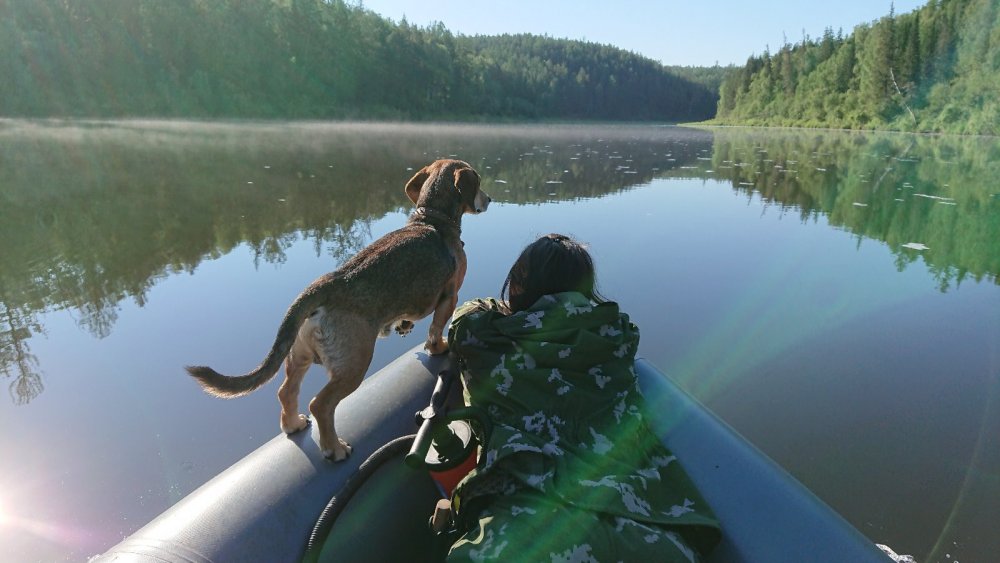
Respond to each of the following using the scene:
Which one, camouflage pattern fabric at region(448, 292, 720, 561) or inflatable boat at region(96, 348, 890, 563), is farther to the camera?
inflatable boat at region(96, 348, 890, 563)

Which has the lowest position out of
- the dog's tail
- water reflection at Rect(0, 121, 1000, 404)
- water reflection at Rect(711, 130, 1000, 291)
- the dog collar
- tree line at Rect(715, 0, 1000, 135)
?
water reflection at Rect(711, 130, 1000, 291)

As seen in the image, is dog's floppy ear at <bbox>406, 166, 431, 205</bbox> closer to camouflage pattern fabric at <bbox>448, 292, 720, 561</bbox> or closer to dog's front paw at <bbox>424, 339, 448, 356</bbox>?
dog's front paw at <bbox>424, 339, 448, 356</bbox>

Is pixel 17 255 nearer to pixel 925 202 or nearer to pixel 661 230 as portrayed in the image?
pixel 661 230

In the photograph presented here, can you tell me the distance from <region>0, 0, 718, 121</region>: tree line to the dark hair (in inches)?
2335

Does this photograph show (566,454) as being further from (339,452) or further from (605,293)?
(605,293)

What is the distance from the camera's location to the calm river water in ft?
10.9

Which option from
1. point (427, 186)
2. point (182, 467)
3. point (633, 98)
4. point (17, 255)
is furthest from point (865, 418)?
point (633, 98)

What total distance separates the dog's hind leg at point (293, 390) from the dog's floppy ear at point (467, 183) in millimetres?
1924

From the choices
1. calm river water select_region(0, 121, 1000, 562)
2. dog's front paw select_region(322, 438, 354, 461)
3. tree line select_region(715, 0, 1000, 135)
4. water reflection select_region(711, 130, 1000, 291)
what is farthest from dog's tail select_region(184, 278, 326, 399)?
tree line select_region(715, 0, 1000, 135)

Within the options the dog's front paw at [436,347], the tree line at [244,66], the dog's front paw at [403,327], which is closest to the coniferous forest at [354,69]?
the tree line at [244,66]

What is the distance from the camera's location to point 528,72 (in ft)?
357

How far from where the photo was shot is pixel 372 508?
212 centimetres

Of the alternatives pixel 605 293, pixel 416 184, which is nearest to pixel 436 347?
pixel 416 184

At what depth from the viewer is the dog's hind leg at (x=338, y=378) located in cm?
240
